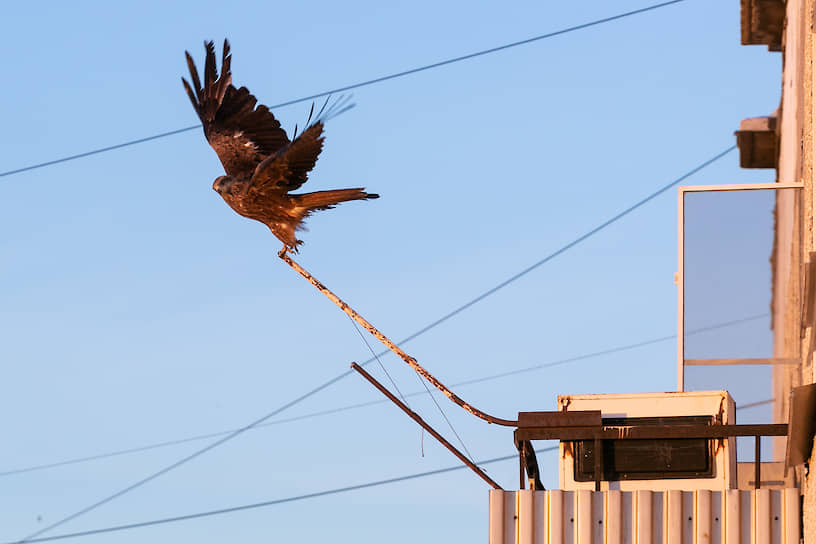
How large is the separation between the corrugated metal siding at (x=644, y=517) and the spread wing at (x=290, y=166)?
8.69 ft

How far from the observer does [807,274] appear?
9.75 metres

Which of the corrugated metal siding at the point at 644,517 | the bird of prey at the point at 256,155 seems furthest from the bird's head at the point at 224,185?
the corrugated metal siding at the point at 644,517

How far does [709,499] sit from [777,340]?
3.22 metres

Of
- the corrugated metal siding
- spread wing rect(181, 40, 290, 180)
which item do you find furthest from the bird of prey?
the corrugated metal siding

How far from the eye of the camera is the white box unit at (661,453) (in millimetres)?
11766

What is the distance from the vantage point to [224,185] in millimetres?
12164

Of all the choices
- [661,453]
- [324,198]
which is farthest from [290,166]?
[661,453]

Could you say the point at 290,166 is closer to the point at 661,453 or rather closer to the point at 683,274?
the point at 661,453

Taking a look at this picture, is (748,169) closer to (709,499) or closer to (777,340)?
(777,340)

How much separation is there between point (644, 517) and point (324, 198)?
319 centimetres

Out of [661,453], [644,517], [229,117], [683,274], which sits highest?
[229,117]

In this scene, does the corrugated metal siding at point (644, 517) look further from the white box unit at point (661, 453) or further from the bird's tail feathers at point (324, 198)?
the bird's tail feathers at point (324, 198)

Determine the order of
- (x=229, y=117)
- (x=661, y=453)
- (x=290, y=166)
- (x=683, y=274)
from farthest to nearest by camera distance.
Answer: (x=683, y=274), (x=229, y=117), (x=661, y=453), (x=290, y=166)

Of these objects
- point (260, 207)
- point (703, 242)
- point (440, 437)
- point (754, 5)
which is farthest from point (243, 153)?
point (754, 5)
